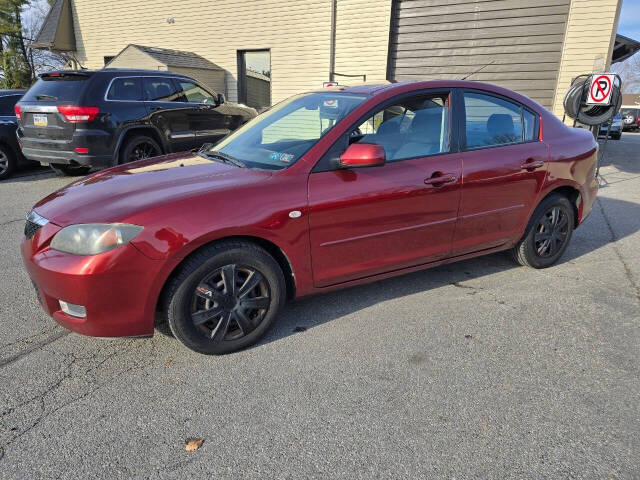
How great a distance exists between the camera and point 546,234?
4180 mm

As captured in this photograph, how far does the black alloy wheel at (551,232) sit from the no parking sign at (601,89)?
4.54 meters

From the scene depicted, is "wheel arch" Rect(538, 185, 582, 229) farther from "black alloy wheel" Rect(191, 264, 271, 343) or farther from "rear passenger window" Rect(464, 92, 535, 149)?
"black alloy wheel" Rect(191, 264, 271, 343)

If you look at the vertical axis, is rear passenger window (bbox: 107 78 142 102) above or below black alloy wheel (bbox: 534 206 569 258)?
above

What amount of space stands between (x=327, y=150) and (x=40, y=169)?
8.46m

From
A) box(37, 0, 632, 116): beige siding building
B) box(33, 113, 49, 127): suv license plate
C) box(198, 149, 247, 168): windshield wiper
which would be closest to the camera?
box(198, 149, 247, 168): windshield wiper

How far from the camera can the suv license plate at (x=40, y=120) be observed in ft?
A: 22.4

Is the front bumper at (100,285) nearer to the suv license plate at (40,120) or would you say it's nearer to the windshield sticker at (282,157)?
the windshield sticker at (282,157)

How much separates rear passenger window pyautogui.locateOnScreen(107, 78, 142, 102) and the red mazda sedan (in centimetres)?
416

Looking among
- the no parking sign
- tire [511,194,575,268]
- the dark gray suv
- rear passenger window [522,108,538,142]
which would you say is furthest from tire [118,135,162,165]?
the no parking sign

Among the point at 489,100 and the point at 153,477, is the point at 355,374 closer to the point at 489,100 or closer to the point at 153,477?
the point at 153,477

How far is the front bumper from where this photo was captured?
2.40m

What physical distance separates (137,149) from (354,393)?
6293 mm

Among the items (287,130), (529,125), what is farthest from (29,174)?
(529,125)

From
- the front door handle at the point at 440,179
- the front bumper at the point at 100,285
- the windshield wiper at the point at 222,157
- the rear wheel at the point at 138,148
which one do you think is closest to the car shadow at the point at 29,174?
the rear wheel at the point at 138,148
